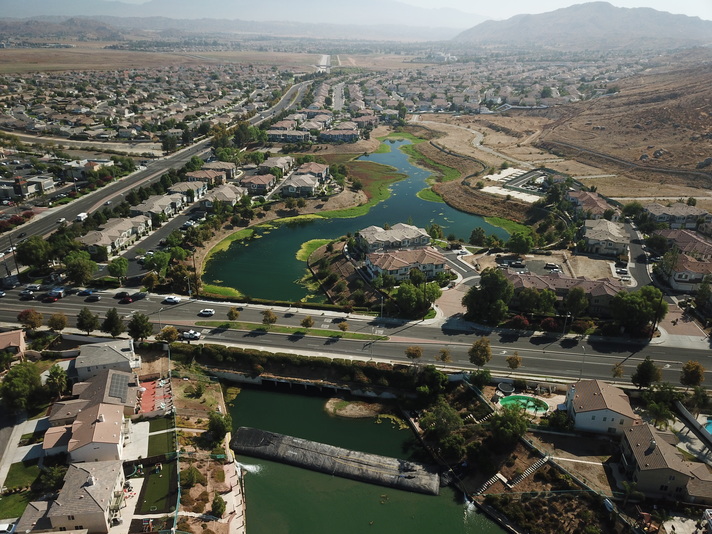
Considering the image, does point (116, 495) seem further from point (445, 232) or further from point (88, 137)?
point (88, 137)

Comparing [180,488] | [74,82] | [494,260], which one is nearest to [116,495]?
[180,488]

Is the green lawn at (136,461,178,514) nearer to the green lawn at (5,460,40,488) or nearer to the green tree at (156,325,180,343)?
the green lawn at (5,460,40,488)

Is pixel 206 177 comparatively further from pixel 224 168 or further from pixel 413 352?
pixel 413 352

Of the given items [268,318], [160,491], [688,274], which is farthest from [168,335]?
[688,274]

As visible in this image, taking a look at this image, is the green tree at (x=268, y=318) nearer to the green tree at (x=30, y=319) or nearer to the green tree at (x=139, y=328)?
the green tree at (x=139, y=328)

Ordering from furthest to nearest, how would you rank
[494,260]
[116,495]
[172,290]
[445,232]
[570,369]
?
1. [445,232]
2. [494,260]
3. [172,290]
4. [570,369]
5. [116,495]
